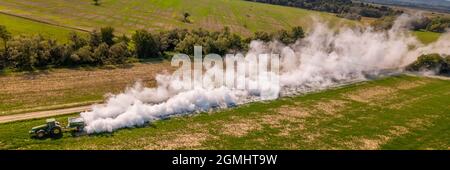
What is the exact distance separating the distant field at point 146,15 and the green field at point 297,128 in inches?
2977

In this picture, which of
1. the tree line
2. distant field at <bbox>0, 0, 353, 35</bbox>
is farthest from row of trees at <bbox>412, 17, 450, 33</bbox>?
the tree line

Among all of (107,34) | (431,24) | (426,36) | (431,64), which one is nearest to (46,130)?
(107,34)

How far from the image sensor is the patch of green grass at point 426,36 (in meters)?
143

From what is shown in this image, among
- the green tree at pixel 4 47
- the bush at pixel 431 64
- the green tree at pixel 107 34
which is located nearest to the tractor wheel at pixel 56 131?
the green tree at pixel 4 47

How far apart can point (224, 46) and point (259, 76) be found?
3004 cm

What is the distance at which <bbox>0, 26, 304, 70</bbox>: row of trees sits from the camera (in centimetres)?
8450

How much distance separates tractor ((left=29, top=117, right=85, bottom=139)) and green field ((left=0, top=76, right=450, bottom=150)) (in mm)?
1292

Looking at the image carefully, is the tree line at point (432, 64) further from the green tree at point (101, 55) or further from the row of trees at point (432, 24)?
the green tree at point (101, 55)

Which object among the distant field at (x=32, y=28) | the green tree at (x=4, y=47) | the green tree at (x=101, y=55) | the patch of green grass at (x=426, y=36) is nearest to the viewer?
the green tree at (x=4, y=47)

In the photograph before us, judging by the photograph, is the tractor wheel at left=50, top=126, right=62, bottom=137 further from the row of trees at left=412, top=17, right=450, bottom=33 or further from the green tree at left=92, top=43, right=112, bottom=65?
the row of trees at left=412, top=17, right=450, bottom=33

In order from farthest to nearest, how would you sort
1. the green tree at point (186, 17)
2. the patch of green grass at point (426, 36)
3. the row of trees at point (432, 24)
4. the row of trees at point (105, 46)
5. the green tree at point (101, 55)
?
1. the row of trees at point (432, 24)
2. the green tree at point (186, 17)
3. the patch of green grass at point (426, 36)
4. the green tree at point (101, 55)
5. the row of trees at point (105, 46)

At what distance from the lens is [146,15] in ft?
527

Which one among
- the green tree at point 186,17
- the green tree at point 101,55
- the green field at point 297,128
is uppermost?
the green tree at point 186,17
